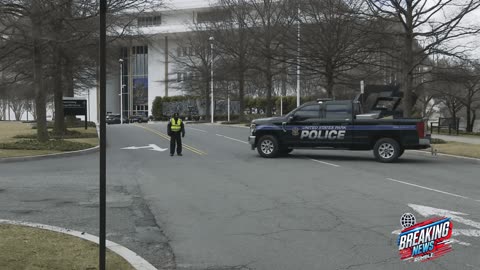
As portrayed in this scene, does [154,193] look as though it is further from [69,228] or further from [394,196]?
[394,196]

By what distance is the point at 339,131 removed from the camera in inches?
678

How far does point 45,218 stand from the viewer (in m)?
8.14

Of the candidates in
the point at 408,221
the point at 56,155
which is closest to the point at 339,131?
the point at 56,155

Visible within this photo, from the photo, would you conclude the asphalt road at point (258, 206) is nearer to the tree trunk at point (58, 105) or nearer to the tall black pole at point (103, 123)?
the tall black pole at point (103, 123)

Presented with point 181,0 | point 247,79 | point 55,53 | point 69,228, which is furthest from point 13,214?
point 181,0

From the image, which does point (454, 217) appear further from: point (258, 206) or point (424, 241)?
point (424, 241)

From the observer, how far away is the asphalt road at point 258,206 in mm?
6215

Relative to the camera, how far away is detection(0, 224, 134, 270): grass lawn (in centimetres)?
542

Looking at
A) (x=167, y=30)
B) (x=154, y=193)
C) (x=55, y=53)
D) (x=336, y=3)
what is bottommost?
(x=154, y=193)

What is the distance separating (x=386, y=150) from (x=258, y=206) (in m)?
8.89

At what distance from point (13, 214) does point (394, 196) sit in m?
7.08

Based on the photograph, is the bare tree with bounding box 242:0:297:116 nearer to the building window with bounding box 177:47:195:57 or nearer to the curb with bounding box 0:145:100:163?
the curb with bounding box 0:145:100:163

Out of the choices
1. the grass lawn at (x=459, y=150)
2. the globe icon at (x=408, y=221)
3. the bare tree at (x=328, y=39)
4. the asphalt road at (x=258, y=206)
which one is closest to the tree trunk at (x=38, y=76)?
the asphalt road at (x=258, y=206)

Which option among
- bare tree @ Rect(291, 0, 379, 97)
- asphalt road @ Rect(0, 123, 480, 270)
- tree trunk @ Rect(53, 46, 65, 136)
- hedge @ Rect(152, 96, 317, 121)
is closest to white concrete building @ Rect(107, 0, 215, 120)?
hedge @ Rect(152, 96, 317, 121)
